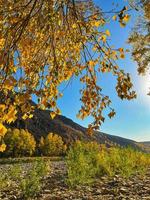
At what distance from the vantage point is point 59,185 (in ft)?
39.2

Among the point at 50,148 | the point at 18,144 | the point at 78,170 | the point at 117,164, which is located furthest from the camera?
the point at 50,148

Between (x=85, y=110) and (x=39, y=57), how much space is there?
102cm

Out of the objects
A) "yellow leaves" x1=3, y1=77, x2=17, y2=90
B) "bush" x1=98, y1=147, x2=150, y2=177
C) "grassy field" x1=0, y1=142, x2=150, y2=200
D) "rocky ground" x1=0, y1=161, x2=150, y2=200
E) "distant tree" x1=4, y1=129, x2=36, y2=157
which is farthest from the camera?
"distant tree" x1=4, y1=129, x2=36, y2=157

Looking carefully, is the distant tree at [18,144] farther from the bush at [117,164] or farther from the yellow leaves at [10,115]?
the yellow leaves at [10,115]

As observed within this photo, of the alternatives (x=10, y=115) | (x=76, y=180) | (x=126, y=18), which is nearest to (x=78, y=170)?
(x=76, y=180)

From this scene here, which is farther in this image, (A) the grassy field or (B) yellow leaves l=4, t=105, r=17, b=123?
(A) the grassy field

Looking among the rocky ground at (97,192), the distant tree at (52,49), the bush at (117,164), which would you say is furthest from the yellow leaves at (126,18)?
the bush at (117,164)

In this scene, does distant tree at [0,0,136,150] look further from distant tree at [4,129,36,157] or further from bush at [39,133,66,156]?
bush at [39,133,66,156]

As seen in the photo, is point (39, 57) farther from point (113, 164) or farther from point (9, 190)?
point (113, 164)

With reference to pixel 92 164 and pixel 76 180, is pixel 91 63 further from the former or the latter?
pixel 92 164

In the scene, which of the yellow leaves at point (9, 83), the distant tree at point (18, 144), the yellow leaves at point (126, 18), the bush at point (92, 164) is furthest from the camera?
the distant tree at point (18, 144)

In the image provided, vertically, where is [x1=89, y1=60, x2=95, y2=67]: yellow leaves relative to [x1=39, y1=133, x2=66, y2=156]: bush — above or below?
below

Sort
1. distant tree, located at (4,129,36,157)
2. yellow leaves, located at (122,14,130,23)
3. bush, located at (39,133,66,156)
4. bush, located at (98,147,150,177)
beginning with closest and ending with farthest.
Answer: yellow leaves, located at (122,14,130,23), bush, located at (98,147,150,177), distant tree, located at (4,129,36,157), bush, located at (39,133,66,156)

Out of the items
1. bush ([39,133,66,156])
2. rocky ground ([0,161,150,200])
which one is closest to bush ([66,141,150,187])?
rocky ground ([0,161,150,200])
